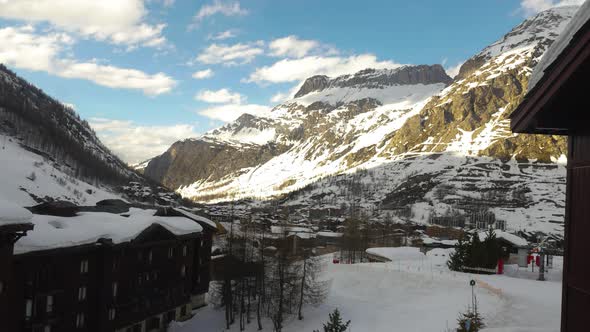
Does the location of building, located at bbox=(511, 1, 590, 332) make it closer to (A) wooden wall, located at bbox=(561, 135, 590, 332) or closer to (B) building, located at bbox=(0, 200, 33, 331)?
(A) wooden wall, located at bbox=(561, 135, 590, 332)

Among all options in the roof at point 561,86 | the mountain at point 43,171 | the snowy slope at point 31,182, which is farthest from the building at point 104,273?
the snowy slope at point 31,182

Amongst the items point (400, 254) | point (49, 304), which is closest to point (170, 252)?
point (49, 304)

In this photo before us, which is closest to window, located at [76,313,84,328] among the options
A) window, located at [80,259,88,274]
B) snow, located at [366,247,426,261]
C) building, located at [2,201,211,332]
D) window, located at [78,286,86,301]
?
building, located at [2,201,211,332]

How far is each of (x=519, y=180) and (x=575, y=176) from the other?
21374cm

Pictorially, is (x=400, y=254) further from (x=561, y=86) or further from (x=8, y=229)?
(x=561, y=86)

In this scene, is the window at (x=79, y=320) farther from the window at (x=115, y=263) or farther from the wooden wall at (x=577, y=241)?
the wooden wall at (x=577, y=241)

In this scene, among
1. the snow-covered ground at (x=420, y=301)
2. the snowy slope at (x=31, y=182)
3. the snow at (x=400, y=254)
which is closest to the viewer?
the snow-covered ground at (x=420, y=301)

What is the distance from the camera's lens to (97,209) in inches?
1822

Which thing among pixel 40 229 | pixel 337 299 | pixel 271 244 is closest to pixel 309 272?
pixel 337 299

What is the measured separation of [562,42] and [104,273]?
1363 inches

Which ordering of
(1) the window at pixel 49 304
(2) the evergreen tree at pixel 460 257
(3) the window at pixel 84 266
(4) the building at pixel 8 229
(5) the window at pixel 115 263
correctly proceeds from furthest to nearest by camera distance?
(2) the evergreen tree at pixel 460 257
(5) the window at pixel 115 263
(3) the window at pixel 84 266
(1) the window at pixel 49 304
(4) the building at pixel 8 229

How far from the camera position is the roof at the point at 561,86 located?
5160 millimetres

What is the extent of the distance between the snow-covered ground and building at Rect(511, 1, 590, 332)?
24.0 meters

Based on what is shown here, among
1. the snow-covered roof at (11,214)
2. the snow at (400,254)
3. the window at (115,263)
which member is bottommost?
the snow at (400,254)
